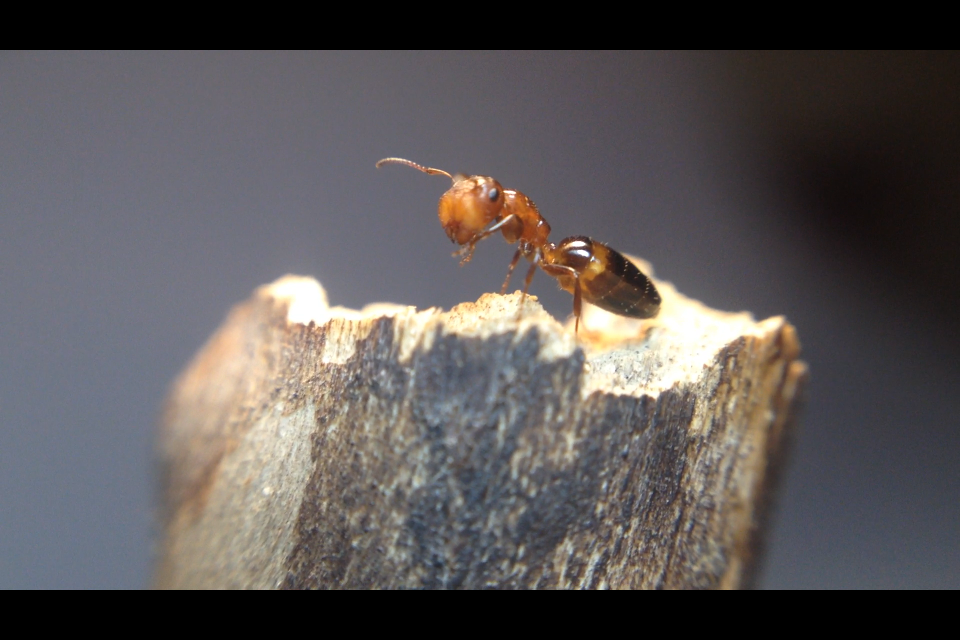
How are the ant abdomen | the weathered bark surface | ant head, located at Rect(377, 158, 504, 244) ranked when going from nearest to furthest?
the weathered bark surface < ant head, located at Rect(377, 158, 504, 244) < the ant abdomen

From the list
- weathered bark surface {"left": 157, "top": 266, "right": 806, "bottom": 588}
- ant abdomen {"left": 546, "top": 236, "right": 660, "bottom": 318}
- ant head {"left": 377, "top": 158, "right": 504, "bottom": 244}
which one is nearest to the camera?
weathered bark surface {"left": 157, "top": 266, "right": 806, "bottom": 588}

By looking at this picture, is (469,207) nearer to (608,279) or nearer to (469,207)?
(469,207)

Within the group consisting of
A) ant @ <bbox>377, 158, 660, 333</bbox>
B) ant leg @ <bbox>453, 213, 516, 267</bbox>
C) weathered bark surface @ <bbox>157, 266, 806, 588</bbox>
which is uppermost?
ant @ <bbox>377, 158, 660, 333</bbox>

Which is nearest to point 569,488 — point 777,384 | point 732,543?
point 732,543

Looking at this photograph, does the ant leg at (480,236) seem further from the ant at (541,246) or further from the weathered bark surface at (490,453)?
the weathered bark surface at (490,453)

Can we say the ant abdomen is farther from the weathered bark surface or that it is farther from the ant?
the weathered bark surface

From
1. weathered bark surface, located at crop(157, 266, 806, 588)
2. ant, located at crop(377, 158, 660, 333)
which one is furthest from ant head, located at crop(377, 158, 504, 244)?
weathered bark surface, located at crop(157, 266, 806, 588)

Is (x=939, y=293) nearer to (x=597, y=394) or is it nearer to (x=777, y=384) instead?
(x=777, y=384)

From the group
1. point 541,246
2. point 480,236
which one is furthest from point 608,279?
point 480,236
